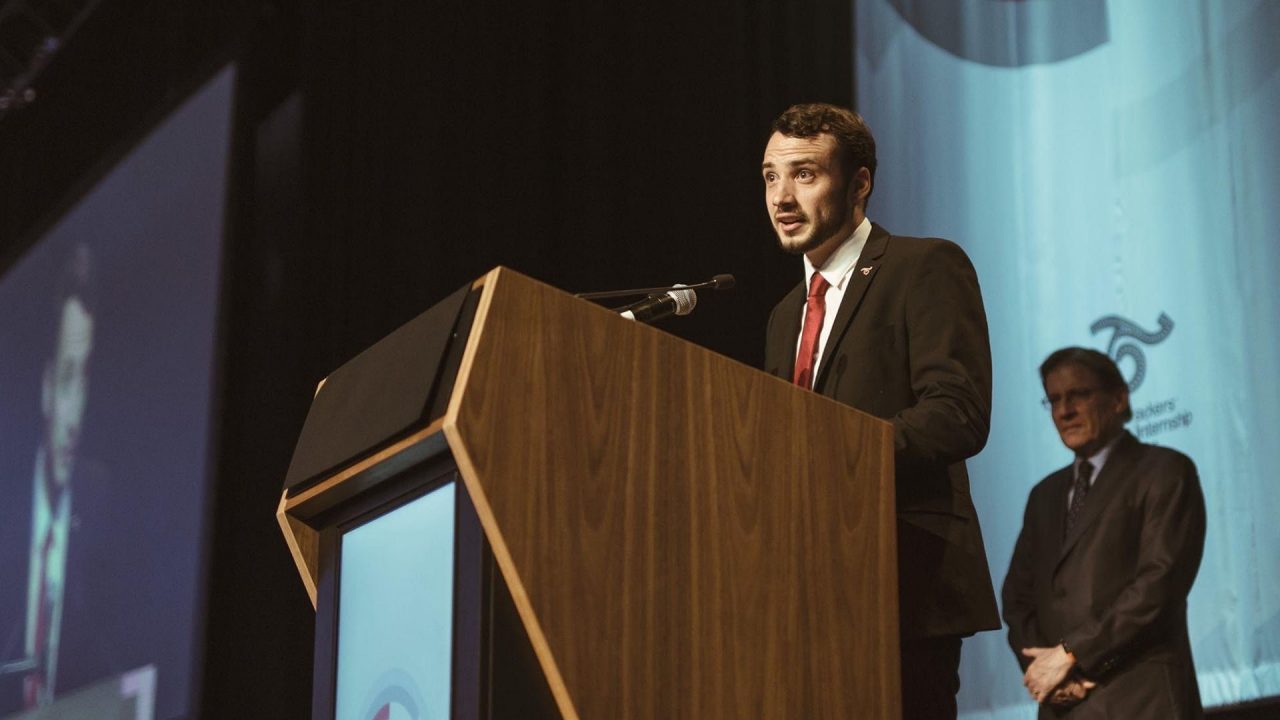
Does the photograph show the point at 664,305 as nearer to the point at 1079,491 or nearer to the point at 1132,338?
the point at 1079,491

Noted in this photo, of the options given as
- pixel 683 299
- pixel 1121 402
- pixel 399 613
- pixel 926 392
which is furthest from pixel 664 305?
pixel 1121 402

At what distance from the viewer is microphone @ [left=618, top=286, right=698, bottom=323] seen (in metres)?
1.81

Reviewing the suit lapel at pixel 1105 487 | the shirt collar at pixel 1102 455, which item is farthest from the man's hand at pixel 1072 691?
the shirt collar at pixel 1102 455

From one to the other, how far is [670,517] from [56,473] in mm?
3676

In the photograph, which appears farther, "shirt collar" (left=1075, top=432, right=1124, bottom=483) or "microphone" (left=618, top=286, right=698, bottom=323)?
"shirt collar" (left=1075, top=432, right=1124, bottom=483)

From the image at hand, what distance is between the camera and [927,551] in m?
1.75

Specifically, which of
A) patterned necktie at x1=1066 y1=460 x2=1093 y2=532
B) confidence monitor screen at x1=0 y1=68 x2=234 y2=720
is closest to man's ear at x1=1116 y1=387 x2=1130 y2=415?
patterned necktie at x1=1066 y1=460 x2=1093 y2=532

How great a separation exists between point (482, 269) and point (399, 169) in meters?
0.40

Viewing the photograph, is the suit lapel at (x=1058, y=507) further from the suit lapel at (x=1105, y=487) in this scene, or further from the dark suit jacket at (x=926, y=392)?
the dark suit jacket at (x=926, y=392)

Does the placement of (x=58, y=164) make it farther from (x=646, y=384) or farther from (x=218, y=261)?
(x=646, y=384)

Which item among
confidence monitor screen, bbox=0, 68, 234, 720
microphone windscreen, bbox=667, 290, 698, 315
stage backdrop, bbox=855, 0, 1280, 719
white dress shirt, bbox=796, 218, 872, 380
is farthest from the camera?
confidence monitor screen, bbox=0, 68, 234, 720

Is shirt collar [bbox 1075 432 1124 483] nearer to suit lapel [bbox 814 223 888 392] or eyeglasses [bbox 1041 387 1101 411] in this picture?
eyeglasses [bbox 1041 387 1101 411]

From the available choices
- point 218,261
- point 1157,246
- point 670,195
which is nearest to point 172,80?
point 218,261

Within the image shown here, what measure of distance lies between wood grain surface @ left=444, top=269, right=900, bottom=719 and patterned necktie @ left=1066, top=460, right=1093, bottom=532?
6.32 ft
